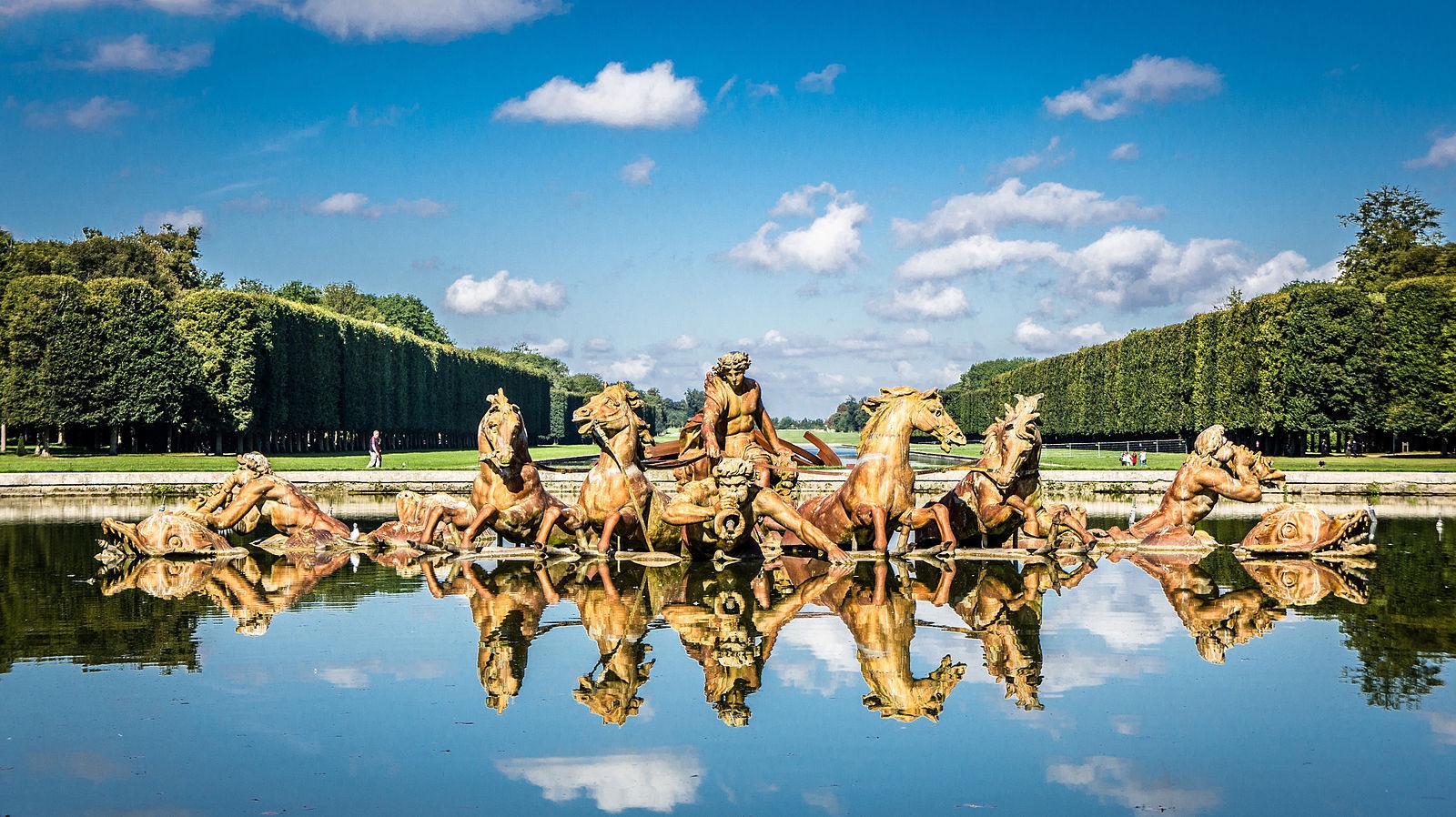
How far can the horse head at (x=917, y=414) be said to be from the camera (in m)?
10.9

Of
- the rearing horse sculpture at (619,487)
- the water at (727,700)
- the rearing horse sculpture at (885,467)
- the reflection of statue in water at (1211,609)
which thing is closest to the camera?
the water at (727,700)

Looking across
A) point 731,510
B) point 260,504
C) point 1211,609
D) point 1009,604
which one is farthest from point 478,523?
point 1211,609

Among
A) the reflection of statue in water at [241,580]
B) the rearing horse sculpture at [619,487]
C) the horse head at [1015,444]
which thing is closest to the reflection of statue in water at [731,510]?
the rearing horse sculpture at [619,487]

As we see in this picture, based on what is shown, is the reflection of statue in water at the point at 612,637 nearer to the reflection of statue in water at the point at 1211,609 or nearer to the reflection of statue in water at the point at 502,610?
the reflection of statue in water at the point at 502,610

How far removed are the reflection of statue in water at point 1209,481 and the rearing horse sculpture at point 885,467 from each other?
114 inches

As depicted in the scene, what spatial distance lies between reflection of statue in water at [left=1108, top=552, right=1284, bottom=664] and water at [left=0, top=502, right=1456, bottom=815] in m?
0.04

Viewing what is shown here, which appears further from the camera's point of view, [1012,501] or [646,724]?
[1012,501]

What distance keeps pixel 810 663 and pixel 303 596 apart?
471 cm

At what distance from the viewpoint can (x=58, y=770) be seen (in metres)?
4.36

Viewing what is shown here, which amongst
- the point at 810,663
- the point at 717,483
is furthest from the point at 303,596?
the point at 810,663

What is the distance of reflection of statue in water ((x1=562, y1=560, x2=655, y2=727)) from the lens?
5.46 meters

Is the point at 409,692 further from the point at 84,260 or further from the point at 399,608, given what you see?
the point at 84,260

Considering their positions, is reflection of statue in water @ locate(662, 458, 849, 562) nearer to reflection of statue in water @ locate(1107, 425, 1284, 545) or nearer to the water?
the water

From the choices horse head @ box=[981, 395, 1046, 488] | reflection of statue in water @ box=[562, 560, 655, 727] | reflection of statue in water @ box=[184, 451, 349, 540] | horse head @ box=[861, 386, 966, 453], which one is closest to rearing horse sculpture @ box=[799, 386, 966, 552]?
horse head @ box=[861, 386, 966, 453]
